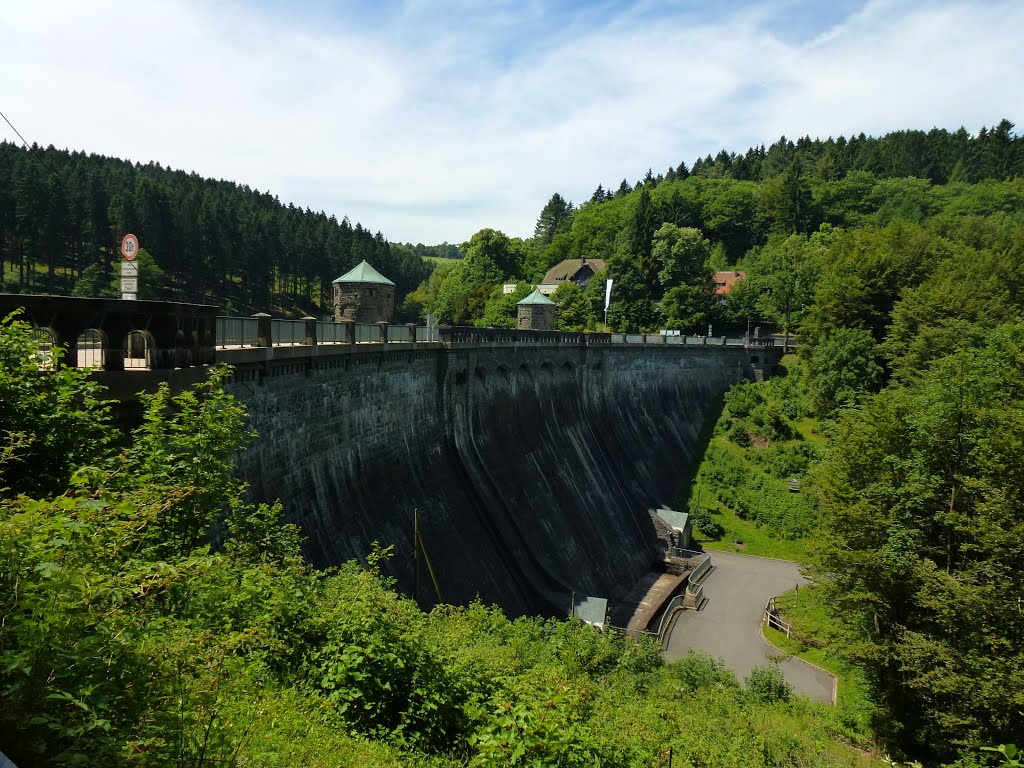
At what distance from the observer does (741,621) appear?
3422 cm

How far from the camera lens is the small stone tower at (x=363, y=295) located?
108 ft

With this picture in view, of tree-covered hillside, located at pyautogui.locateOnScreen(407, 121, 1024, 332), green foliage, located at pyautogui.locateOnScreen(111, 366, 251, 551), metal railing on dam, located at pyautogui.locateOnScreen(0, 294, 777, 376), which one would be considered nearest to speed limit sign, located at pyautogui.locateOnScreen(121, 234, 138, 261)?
metal railing on dam, located at pyautogui.locateOnScreen(0, 294, 777, 376)

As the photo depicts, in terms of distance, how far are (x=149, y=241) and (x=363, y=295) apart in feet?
157

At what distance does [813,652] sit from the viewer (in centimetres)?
3117

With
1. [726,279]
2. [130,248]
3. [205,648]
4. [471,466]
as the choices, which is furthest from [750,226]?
[205,648]

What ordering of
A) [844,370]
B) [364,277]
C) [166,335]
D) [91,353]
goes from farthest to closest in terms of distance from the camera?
[844,370] → [364,277] → [91,353] → [166,335]

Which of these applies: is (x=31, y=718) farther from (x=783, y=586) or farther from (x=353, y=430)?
(x=783, y=586)

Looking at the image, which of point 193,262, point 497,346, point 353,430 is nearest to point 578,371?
point 497,346

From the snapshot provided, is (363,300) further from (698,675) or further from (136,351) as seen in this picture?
(698,675)

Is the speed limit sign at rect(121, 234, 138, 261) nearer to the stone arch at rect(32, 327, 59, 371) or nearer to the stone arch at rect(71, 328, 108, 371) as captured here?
the stone arch at rect(71, 328, 108, 371)

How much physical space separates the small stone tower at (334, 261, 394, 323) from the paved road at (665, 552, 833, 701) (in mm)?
22280

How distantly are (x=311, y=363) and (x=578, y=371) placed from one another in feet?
91.1

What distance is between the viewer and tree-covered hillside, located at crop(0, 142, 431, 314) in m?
61.0

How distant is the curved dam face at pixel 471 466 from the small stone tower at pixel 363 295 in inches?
237
